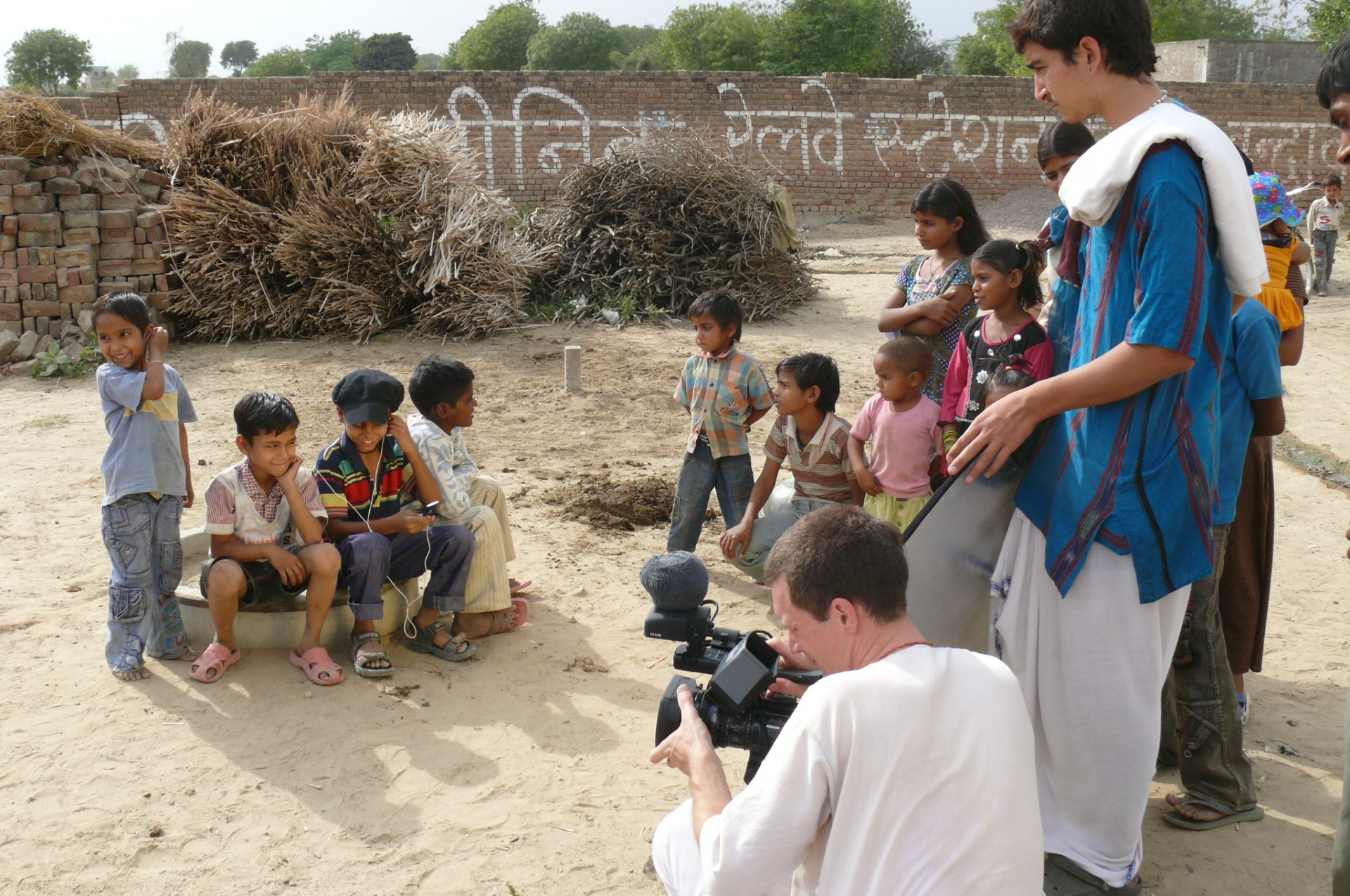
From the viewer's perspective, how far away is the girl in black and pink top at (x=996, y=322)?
10.4 ft

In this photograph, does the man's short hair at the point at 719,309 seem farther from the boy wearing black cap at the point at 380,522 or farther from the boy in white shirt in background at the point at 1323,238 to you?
the boy in white shirt in background at the point at 1323,238

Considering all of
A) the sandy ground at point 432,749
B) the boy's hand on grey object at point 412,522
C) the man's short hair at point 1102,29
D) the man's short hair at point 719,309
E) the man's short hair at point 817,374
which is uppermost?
the man's short hair at point 1102,29

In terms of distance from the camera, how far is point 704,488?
183 inches

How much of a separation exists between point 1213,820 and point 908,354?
1.75 meters

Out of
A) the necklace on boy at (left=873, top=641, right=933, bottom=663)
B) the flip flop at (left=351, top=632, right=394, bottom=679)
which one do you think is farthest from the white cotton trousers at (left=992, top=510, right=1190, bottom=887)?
the flip flop at (left=351, top=632, right=394, bottom=679)

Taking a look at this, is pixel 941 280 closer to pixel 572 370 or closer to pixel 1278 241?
pixel 1278 241

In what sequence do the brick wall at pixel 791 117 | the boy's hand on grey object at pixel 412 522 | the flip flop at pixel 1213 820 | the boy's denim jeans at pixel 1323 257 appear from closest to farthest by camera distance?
1. the flip flop at pixel 1213 820
2. the boy's hand on grey object at pixel 412 522
3. the boy's denim jeans at pixel 1323 257
4. the brick wall at pixel 791 117

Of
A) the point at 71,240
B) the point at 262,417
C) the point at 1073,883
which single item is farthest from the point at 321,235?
the point at 1073,883

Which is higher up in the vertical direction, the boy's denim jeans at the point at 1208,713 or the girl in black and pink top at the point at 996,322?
the girl in black and pink top at the point at 996,322

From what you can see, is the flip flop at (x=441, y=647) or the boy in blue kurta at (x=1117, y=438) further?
the flip flop at (x=441, y=647)

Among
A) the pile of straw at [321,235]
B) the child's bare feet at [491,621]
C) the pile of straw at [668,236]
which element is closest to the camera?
the child's bare feet at [491,621]

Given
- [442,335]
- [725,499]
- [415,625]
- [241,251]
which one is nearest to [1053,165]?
[725,499]

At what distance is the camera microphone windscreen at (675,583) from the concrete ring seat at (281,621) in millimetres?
2187

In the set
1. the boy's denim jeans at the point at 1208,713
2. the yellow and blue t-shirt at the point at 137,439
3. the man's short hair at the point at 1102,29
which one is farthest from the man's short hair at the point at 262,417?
the boy's denim jeans at the point at 1208,713
